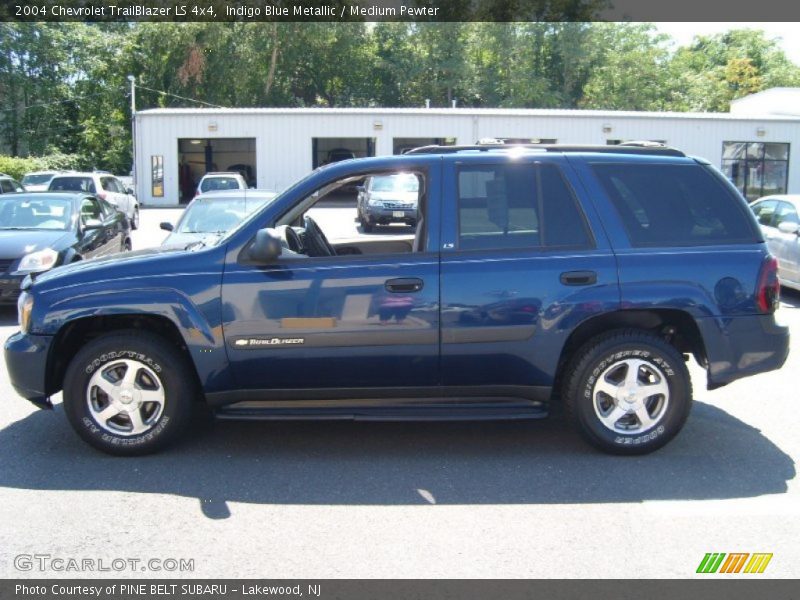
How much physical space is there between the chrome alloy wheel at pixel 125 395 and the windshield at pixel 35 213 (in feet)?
22.4

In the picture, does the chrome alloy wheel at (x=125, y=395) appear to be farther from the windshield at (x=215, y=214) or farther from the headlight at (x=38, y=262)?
the windshield at (x=215, y=214)

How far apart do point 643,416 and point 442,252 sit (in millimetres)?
1676

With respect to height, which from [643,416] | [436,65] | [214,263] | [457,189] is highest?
[436,65]

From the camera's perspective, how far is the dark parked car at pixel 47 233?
10703mm

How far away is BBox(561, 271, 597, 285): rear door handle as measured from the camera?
555cm

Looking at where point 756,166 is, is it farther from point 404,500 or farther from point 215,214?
point 404,500

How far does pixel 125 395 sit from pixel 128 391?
0.03 m

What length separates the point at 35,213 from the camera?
39.8 ft

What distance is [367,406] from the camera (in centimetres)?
561

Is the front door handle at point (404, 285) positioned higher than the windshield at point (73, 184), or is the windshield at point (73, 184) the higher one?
the windshield at point (73, 184)

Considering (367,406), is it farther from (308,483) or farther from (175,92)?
(175,92)

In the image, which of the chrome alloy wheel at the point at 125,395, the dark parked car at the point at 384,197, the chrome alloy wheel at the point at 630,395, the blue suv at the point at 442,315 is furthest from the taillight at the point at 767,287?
the dark parked car at the point at 384,197

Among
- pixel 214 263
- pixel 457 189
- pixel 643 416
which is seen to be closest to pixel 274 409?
pixel 214 263
